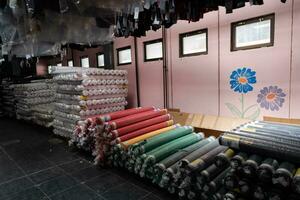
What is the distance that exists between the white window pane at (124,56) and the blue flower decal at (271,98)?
303 cm

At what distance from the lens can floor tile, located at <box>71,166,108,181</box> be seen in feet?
8.88

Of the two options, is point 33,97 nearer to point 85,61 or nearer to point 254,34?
point 85,61

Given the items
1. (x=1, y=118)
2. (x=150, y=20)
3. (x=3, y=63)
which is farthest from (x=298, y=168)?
(x=3, y=63)

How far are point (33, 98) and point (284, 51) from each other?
19.7 feet

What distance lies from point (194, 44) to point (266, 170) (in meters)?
2.70

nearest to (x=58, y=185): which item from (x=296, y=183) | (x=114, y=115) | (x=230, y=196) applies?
(x=114, y=115)

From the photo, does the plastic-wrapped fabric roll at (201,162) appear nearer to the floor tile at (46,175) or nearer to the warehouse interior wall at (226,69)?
the warehouse interior wall at (226,69)

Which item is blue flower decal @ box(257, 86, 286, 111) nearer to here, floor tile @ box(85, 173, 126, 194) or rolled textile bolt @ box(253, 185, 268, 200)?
rolled textile bolt @ box(253, 185, 268, 200)

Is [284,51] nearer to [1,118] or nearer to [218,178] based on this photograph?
[218,178]

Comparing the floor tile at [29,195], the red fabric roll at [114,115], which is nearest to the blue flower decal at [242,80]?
the red fabric roll at [114,115]

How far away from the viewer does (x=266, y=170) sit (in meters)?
1.51

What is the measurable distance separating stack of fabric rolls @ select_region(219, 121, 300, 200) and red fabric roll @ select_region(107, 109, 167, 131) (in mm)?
1577

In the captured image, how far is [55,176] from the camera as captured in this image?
9.06 ft

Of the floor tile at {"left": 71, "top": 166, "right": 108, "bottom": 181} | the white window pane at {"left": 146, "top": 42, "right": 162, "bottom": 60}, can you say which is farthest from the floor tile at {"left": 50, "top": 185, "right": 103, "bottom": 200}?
the white window pane at {"left": 146, "top": 42, "right": 162, "bottom": 60}
